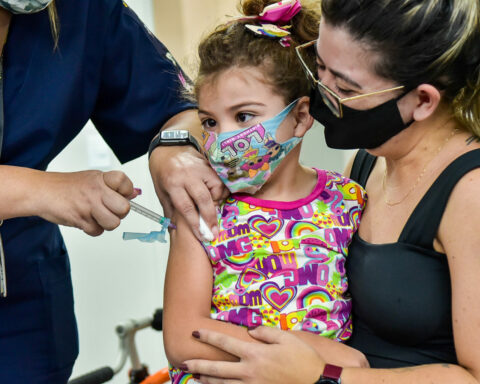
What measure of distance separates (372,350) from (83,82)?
97cm

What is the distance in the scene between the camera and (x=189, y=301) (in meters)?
1.36

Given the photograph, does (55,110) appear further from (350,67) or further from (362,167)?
(362,167)

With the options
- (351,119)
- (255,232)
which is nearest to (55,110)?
(255,232)

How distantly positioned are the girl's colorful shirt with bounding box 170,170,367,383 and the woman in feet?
0.20

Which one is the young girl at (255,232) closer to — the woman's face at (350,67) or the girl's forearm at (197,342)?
the girl's forearm at (197,342)

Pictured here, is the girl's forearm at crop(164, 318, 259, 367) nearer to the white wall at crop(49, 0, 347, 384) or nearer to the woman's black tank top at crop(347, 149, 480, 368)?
the woman's black tank top at crop(347, 149, 480, 368)

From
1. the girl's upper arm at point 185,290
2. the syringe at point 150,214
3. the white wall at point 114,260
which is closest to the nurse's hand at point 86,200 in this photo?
the syringe at point 150,214

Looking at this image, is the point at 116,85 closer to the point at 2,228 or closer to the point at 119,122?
the point at 119,122

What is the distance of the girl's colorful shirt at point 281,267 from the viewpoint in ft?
4.49

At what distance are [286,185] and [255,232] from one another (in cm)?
17

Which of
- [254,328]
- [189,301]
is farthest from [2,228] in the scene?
[254,328]

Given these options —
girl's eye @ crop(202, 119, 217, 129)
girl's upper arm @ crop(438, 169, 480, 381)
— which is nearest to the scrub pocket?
girl's eye @ crop(202, 119, 217, 129)

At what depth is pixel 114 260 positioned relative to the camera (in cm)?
311

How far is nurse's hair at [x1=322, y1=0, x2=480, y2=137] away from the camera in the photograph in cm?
119
